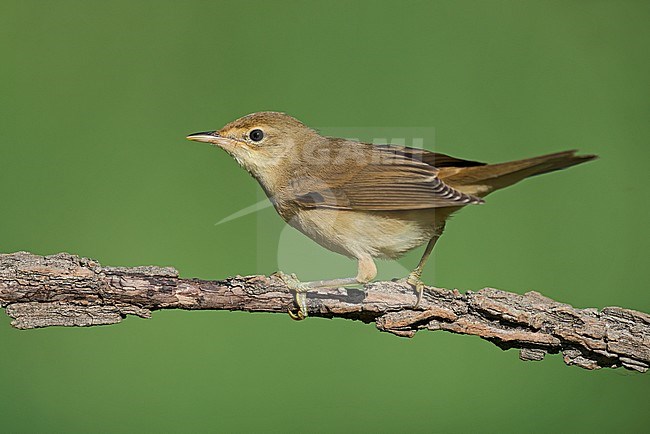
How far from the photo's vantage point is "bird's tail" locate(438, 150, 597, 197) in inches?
35.5

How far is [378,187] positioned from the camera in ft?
3.70

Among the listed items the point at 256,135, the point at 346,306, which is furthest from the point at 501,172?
the point at 256,135

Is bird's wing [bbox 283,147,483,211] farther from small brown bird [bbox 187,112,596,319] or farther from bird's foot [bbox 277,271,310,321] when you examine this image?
bird's foot [bbox 277,271,310,321]

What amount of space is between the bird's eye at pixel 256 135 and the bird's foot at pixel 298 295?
25cm

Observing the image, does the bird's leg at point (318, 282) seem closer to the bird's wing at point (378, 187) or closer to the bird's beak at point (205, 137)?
the bird's wing at point (378, 187)

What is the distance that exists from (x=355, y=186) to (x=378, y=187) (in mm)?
40

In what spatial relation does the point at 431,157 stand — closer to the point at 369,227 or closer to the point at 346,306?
the point at 369,227

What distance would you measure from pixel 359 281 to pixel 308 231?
4.9 inches

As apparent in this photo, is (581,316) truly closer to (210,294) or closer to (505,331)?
(505,331)

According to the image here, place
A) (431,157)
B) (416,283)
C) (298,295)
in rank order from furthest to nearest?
(431,157)
(416,283)
(298,295)

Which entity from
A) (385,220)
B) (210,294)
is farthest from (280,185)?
(210,294)

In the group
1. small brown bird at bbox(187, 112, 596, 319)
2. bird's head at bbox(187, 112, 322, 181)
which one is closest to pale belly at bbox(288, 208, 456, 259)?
small brown bird at bbox(187, 112, 596, 319)

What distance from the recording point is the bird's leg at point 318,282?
97 centimetres

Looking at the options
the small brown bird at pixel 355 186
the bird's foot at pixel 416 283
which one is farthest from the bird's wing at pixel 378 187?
the bird's foot at pixel 416 283
